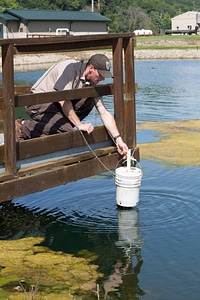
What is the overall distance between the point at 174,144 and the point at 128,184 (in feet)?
18.7

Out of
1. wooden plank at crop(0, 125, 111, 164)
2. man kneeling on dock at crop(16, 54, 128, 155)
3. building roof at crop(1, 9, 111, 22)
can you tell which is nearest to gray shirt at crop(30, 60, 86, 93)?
man kneeling on dock at crop(16, 54, 128, 155)

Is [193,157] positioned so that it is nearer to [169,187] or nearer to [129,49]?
[169,187]

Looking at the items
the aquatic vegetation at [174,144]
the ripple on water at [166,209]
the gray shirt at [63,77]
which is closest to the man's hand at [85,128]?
the gray shirt at [63,77]

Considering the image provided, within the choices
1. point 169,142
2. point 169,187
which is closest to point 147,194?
point 169,187

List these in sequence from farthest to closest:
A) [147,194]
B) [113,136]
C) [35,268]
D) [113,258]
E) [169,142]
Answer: [169,142] → [147,194] → [113,136] → [113,258] → [35,268]

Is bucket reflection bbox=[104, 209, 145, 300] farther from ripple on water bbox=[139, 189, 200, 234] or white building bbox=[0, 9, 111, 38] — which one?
white building bbox=[0, 9, 111, 38]

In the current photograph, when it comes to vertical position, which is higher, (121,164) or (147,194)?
(121,164)

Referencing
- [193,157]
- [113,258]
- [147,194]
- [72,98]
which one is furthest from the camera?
[193,157]

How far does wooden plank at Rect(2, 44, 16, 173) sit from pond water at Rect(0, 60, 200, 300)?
118 centimetres

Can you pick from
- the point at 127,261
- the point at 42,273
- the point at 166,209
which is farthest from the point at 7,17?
the point at 42,273

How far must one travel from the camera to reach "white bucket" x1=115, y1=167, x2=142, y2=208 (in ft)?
26.9

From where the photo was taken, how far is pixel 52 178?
7.75 m

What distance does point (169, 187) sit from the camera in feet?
32.9

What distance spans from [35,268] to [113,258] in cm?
95
